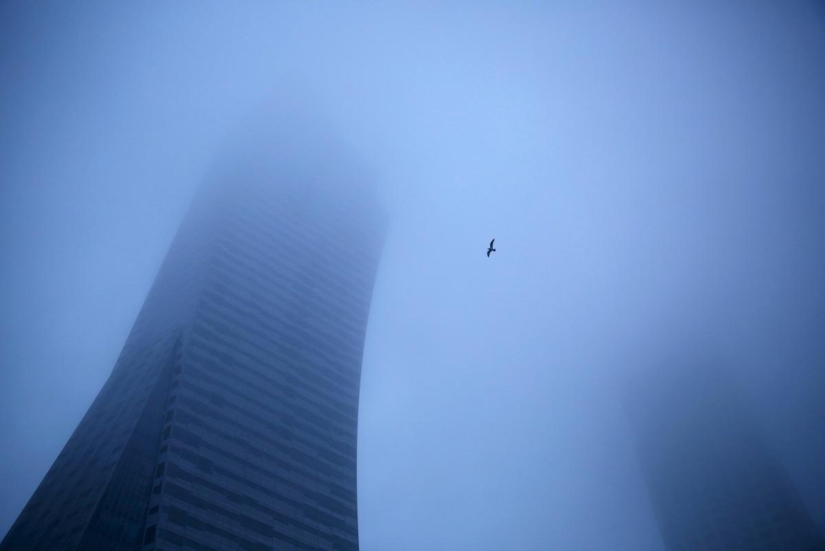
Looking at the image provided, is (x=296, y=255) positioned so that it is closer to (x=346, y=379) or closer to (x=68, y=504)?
(x=346, y=379)

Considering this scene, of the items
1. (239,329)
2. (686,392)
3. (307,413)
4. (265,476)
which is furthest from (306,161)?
(686,392)

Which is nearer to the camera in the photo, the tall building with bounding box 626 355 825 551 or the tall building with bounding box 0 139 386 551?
the tall building with bounding box 0 139 386 551

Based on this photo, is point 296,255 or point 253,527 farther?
point 296,255

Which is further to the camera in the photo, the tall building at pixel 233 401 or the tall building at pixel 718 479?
the tall building at pixel 718 479

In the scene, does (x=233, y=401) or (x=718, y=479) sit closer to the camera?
(x=233, y=401)

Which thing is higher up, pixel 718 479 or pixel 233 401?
pixel 718 479
